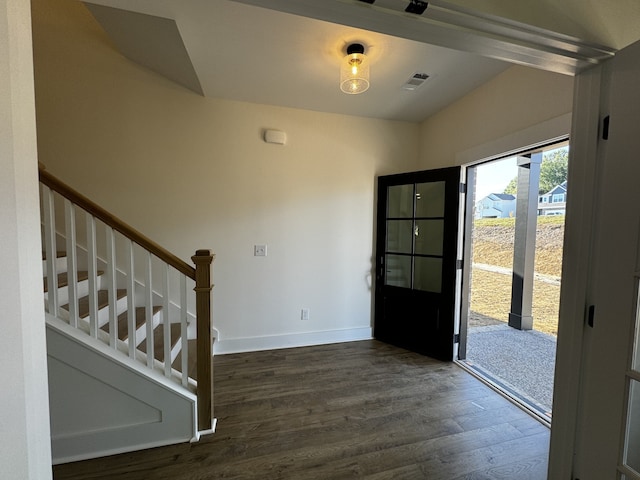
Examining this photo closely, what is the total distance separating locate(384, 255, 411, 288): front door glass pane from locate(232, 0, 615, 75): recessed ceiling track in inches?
90.5

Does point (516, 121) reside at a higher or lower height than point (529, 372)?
higher

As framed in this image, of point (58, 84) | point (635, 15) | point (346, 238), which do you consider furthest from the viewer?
point (346, 238)

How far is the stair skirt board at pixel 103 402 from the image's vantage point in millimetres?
1583

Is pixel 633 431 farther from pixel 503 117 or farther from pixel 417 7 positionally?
pixel 503 117

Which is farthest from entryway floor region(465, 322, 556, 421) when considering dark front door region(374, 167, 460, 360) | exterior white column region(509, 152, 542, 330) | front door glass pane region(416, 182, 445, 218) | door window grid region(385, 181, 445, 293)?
front door glass pane region(416, 182, 445, 218)

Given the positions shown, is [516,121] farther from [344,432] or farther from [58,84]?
[58,84]

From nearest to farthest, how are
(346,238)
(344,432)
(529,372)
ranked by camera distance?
(344,432)
(529,372)
(346,238)

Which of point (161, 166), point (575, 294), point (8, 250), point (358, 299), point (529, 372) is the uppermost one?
point (161, 166)

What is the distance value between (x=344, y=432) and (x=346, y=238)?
6.38ft

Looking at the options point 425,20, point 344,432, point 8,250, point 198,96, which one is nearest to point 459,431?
point 344,432

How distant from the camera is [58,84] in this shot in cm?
252

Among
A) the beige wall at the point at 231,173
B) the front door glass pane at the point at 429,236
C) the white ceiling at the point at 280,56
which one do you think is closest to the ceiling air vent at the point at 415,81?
the white ceiling at the point at 280,56

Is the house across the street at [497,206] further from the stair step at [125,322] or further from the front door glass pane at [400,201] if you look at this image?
the stair step at [125,322]

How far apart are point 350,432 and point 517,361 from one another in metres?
2.16
